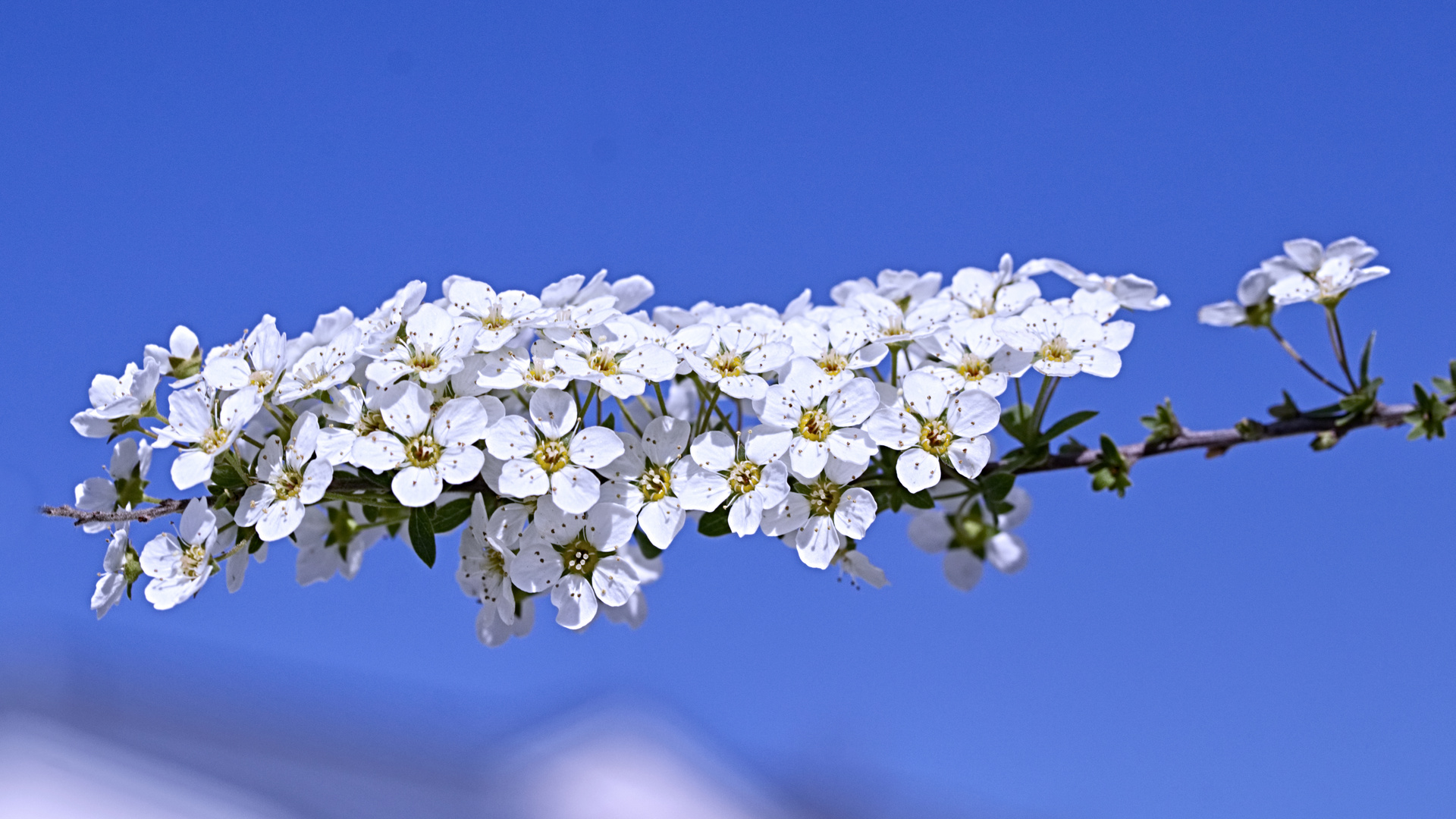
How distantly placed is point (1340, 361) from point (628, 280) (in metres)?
1.82

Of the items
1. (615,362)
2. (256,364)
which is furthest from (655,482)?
(256,364)

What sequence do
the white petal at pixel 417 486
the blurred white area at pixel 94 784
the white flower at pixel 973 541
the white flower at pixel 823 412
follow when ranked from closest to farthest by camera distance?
the white petal at pixel 417 486, the white flower at pixel 823 412, the white flower at pixel 973 541, the blurred white area at pixel 94 784

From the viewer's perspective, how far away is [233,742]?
2138 cm

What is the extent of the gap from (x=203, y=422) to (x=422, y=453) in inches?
21.8

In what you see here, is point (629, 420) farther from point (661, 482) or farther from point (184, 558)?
point (184, 558)

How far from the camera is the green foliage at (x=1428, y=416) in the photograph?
8.80 feet

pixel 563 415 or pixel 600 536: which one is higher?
pixel 563 415

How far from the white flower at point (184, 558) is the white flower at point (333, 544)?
438 millimetres

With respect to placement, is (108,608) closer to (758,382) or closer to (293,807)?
(758,382)

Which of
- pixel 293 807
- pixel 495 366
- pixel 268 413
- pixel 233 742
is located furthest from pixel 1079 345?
pixel 233 742

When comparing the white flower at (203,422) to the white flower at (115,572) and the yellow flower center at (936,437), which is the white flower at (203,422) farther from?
the yellow flower center at (936,437)

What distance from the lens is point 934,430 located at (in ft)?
8.44

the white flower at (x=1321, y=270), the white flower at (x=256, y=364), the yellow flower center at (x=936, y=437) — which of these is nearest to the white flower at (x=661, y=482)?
the yellow flower center at (x=936, y=437)

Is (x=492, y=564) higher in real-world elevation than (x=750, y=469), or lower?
lower
